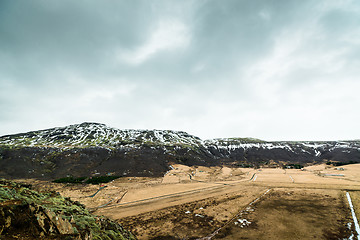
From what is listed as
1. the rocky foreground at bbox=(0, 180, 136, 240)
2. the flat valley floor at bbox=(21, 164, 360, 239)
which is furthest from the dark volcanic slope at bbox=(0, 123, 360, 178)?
the rocky foreground at bbox=(0, 180, 136, 240)

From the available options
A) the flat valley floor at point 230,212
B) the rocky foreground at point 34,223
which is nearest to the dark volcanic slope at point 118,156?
the flat valley floor at point 230,212

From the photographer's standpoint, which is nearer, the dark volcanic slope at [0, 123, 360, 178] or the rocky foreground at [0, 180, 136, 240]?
the rocky foreground at [0, 180, 136, 240]

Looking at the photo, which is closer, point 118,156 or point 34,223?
point 34,223

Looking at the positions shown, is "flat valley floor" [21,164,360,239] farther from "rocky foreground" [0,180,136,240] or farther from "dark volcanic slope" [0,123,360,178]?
"dark volcanic slope" [0,123,360,178]

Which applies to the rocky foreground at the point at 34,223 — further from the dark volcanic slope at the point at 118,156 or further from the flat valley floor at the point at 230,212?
the dark volcanic slope at the point at 118,156

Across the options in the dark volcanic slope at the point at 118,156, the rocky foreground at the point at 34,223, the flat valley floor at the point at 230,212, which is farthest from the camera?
the dark volcanic slope at the point at 118,156

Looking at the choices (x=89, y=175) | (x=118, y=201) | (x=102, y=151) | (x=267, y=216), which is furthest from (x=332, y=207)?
(x=102, y=151)

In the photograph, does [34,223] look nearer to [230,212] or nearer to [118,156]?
[230,212]

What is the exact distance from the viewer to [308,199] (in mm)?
27984

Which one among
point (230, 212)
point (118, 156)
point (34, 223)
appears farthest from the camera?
point (118, 156)

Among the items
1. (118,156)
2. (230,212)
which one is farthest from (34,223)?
(118,156)

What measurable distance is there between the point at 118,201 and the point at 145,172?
91.2ft

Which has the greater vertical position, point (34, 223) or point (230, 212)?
point (34, 223)

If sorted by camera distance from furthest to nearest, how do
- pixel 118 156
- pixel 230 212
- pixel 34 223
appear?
Answer: pixel 118 156 < pixel 230 212 < pixel 34 223
